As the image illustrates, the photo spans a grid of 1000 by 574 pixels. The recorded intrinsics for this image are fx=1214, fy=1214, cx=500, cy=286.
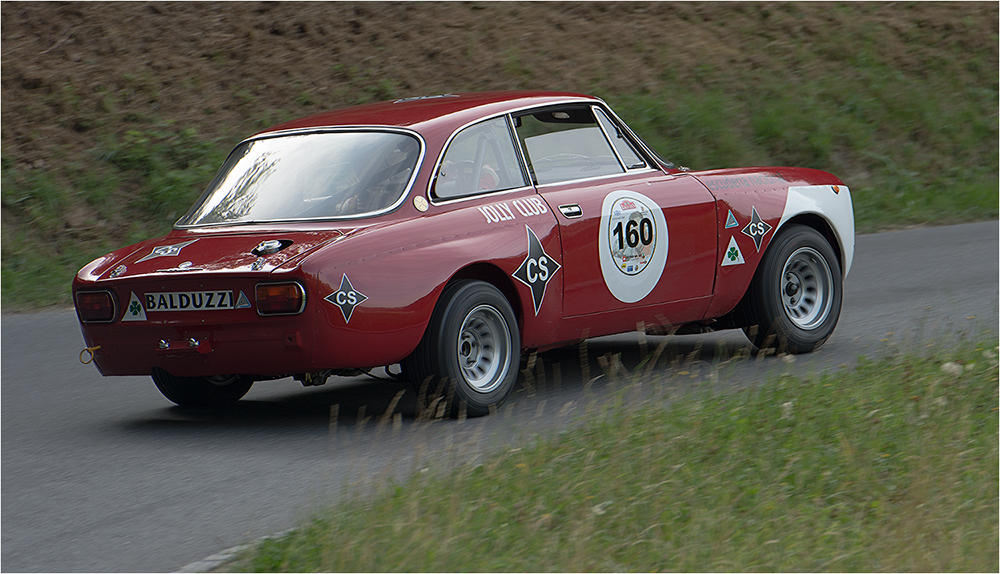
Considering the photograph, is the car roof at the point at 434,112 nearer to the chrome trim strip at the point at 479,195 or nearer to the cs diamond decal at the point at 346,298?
the chrome trim strip at the point at 479,195

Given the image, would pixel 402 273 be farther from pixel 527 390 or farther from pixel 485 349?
pixel 527 390

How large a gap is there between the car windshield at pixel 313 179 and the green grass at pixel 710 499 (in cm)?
157

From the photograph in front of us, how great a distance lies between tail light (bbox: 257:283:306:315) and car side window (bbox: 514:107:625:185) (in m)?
1.71

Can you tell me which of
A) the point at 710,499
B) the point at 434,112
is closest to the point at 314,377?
the point at 434,112

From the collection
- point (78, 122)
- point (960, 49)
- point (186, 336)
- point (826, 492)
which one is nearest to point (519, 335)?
point (186, 336)

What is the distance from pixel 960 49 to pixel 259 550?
749 inches

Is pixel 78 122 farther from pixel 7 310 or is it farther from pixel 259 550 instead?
pixel 259 550

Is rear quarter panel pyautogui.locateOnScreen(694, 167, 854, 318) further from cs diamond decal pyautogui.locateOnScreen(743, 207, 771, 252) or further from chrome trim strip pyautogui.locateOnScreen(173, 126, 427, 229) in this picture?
chrome trim strip pyautogui.locateOnScreen(173, 126, 427, 229)

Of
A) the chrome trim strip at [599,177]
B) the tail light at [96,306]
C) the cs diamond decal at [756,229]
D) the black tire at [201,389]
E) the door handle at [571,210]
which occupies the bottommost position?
the black tire at [201,389]

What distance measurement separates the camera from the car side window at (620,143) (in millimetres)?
7059

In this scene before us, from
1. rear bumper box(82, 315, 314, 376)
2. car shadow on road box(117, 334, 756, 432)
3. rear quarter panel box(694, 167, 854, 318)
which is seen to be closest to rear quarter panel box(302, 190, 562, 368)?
rear bumper box(82, 315, 314, 376)

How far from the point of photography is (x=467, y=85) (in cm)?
1648

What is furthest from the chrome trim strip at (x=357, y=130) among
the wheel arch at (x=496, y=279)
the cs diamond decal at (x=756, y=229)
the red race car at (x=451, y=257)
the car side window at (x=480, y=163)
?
the cs diamond decal at (x=756, y=229)

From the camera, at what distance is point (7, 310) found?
10281 mm
